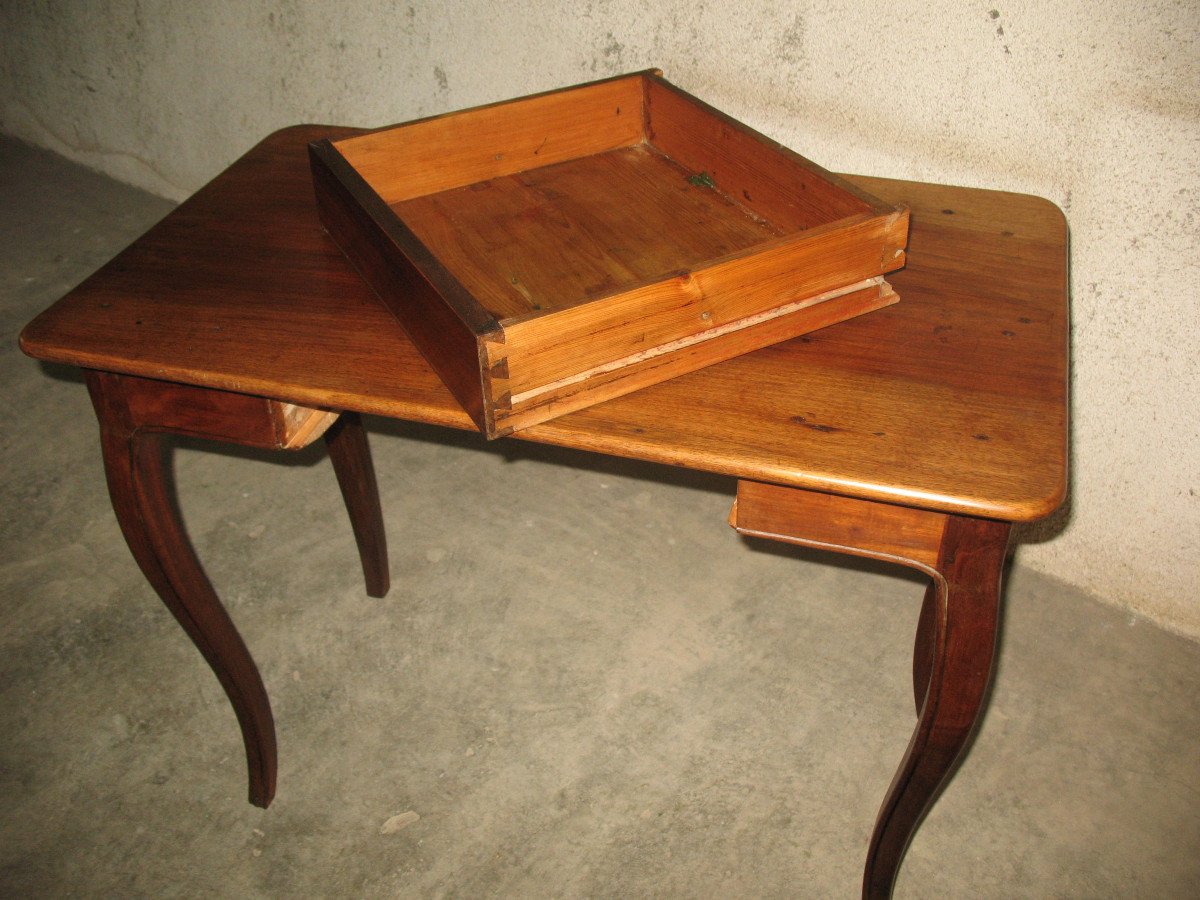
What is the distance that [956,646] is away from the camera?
3.12 feet

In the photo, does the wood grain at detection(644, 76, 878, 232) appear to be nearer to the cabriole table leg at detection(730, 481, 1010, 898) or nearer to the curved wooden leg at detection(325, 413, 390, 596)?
the cabriole table leg at detection(730, 481, 1010, 898)

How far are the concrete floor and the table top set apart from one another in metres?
0.75

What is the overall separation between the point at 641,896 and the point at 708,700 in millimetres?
346

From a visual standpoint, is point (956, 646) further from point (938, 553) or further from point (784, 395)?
point (784, 395)

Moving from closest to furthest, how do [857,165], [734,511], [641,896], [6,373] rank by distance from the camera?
→ [734,511]
[641,896]
[857,165]
[6,373]

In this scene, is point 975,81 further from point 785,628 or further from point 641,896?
point 641,896

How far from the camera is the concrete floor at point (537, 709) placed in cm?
142

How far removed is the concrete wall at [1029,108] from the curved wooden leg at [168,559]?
104cm

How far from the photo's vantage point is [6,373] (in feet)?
7.70

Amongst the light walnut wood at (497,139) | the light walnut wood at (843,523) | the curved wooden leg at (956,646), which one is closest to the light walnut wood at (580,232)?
the light walnut wood at (497,139)

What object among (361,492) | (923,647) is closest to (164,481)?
(361,492)

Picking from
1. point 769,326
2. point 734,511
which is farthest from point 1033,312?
point 734,511

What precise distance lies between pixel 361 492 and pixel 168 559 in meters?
0.47

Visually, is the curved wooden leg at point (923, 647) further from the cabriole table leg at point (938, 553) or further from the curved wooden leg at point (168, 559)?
the curved wooden leg at point (168, 559)
